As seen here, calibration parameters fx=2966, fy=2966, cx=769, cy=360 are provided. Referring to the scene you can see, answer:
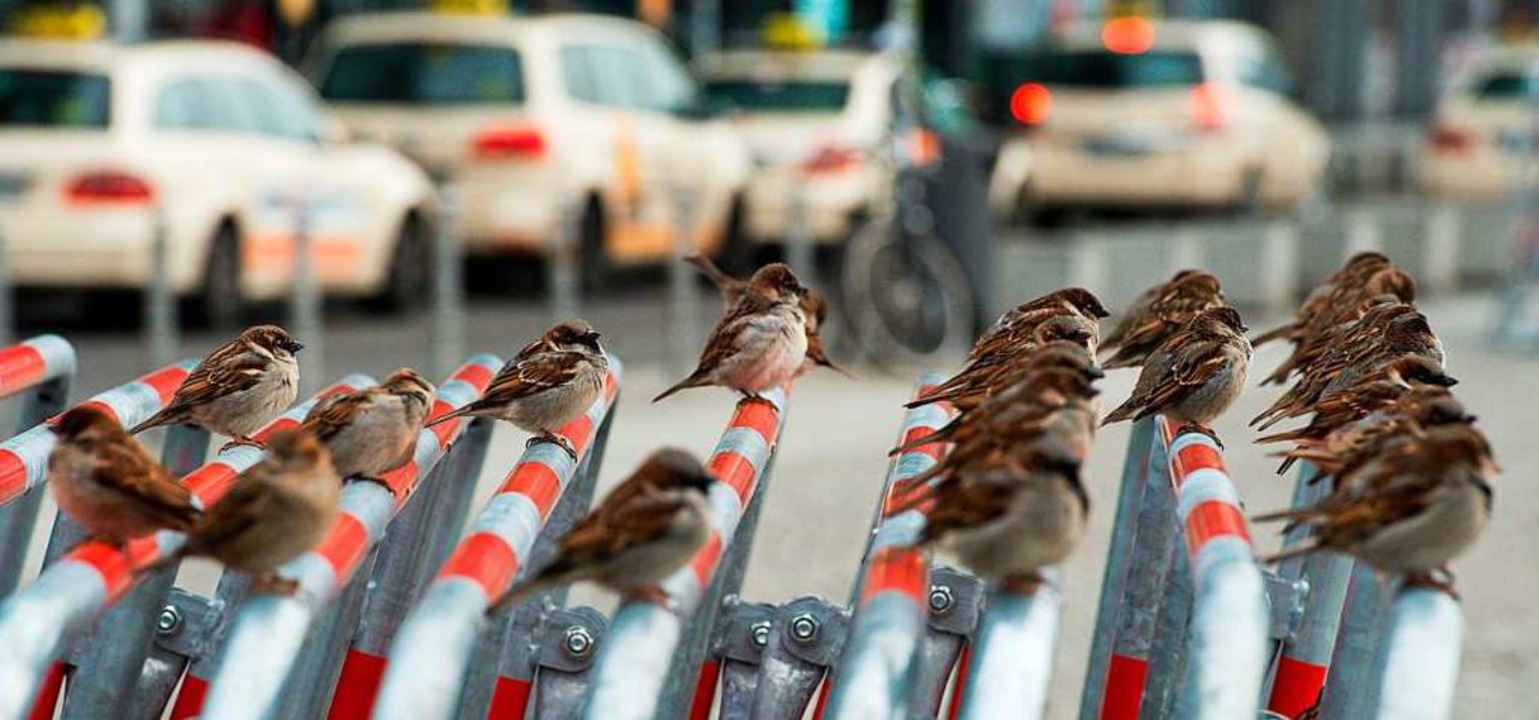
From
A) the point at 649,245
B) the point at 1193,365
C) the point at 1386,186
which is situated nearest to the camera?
the point at 1193,365

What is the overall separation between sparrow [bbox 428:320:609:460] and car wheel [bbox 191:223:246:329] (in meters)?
11.7

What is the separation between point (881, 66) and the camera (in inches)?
905

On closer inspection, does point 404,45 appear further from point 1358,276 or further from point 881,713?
point 881,713

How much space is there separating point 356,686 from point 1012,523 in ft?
4.10

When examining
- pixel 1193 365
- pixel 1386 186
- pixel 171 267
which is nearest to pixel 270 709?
pixel 1193 365

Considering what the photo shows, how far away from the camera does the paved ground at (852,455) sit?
902 centimetres

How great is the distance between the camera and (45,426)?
152 inches

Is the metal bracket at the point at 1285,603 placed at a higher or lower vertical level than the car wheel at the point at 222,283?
lower

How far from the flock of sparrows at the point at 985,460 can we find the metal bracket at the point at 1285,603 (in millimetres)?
245

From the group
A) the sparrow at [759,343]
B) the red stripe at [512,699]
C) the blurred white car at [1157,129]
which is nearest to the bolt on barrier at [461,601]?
the red stripe at [512,699]

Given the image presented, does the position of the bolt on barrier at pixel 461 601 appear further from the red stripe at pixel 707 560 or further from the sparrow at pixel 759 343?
the sparrow at pixel 759 343

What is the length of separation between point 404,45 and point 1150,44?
9315 mm

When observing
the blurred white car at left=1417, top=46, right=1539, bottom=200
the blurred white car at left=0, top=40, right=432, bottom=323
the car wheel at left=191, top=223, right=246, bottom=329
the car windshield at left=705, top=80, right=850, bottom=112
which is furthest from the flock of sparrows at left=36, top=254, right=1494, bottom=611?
the blurred white car at left=1417, top=46, right=1539, bottom=200

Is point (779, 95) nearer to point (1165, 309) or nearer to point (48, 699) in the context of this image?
point (1165, 309)
